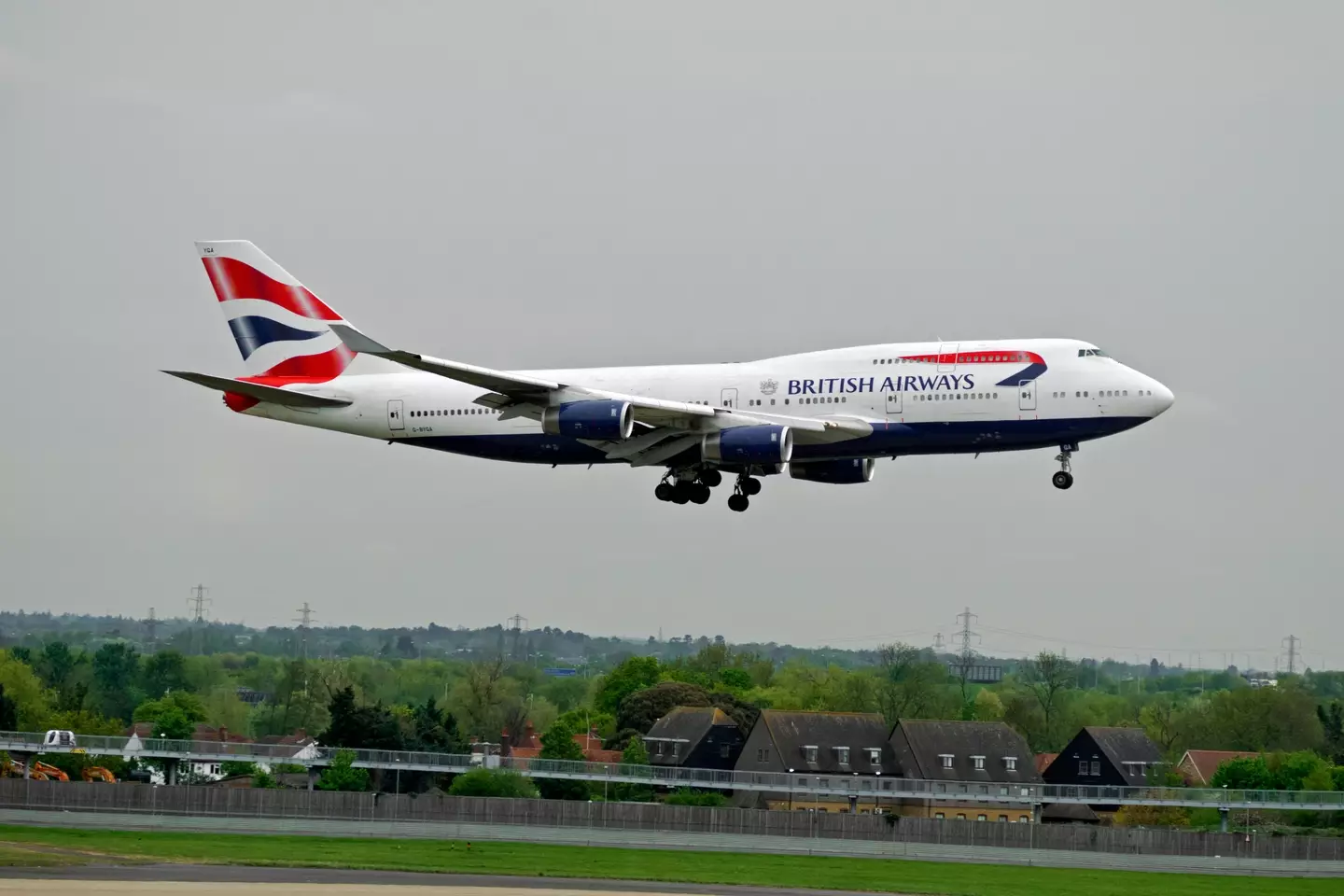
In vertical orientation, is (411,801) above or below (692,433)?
below

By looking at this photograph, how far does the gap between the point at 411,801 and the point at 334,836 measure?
10.5 meters

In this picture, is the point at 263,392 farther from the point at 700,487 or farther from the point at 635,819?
the point at 635,819

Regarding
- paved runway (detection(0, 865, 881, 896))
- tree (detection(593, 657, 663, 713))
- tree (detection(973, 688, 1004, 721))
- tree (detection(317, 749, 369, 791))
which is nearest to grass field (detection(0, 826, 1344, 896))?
paved runway (detection(0, 865, 881, 896))

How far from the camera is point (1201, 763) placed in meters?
110

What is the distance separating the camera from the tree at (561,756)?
95125 mm

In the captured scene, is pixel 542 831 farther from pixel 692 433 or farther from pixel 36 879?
pixel 36 879

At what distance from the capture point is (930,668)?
130250 mm

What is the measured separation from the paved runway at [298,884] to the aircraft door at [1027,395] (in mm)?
17086

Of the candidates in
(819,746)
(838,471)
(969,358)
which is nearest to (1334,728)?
(819,746)

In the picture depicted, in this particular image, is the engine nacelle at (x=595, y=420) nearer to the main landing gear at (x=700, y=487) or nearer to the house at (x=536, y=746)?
the main landing gear at (x=700, y=487)

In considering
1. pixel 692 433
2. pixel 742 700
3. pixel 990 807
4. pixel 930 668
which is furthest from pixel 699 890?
pixel 930 668

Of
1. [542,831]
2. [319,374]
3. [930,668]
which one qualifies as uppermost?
[319,374]

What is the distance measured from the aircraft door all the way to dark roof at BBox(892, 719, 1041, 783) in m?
47.1

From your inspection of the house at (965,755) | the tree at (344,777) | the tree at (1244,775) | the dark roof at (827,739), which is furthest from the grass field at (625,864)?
the dark roof at (827,739)
